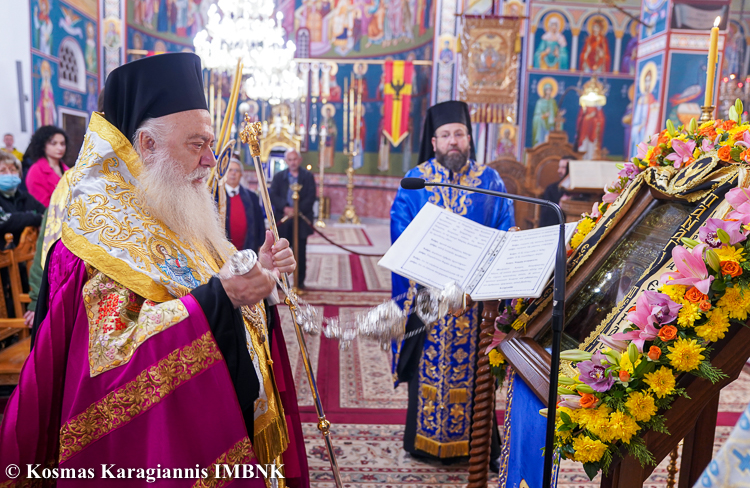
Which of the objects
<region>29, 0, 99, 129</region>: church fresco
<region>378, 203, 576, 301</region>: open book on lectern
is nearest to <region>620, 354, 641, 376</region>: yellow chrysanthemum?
<region>378, 203, 576, 301</region>: open book on lectern

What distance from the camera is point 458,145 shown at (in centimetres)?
312

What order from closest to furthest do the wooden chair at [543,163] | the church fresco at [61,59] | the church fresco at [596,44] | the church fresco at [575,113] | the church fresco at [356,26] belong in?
the wooden chair at [543,163]
the church fresco at [61,59]
the church fresco at [575,113]
the church fresco at [596,44]
the church fresco at [356,26]

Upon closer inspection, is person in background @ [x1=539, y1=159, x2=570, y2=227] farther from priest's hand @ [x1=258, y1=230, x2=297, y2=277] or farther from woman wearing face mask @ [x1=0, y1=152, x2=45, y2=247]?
priest's hand @ [x1=258, y1=230, x2=297, y2=277]

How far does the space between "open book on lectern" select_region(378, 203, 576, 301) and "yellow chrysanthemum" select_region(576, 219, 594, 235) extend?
0.09 feet

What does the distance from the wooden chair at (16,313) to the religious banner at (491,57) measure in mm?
8525

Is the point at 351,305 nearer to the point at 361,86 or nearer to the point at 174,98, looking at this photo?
the point at 174,98

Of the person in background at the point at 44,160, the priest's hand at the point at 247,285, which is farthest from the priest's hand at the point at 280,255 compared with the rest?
the person in background at the point at 44,160

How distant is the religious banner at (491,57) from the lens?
1041cm

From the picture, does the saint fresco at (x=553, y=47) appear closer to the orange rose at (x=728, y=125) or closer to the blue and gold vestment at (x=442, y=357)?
the blue and gold vestment at (x=442, y=357)

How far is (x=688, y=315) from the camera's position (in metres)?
1.16

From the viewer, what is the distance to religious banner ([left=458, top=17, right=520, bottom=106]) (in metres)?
10.4

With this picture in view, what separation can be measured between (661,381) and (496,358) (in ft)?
2.40

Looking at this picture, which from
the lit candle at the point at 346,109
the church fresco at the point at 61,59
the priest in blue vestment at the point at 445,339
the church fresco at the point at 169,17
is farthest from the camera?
the lit candle at the point at 346,109

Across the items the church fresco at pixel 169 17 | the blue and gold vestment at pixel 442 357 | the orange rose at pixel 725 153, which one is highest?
the church fresco at pixel 169 17
